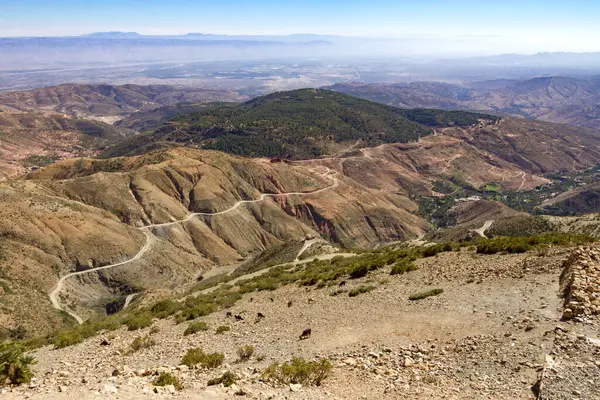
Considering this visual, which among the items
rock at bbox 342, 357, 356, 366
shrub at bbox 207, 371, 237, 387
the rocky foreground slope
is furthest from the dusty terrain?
the rocky foreground slope

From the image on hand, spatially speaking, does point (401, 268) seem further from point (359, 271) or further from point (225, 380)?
point (225, 380)

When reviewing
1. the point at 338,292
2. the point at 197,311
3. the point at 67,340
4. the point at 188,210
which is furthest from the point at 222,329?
the point at 188,210

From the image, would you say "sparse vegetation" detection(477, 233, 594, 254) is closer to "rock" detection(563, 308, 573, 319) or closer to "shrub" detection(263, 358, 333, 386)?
"rock" detection(563, 308, 573, 319)

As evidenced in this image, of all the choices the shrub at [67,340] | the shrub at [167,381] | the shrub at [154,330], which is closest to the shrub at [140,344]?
the shrub at [154,330]

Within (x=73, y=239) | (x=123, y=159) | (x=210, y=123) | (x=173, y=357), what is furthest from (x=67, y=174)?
(x=173, y=357)

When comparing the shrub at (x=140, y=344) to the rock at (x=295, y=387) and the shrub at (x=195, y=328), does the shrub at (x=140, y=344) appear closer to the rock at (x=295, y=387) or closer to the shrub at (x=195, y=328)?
the shrub at (x=195, y=328)

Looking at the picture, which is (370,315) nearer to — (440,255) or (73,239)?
(440,255)

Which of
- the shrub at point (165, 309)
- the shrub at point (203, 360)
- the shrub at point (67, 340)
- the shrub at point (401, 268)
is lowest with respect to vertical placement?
the shrub at point (165, 309)
